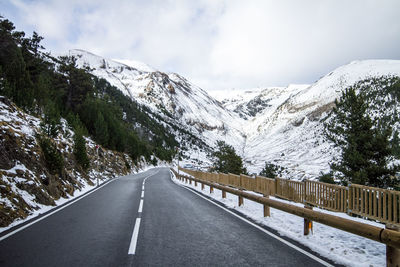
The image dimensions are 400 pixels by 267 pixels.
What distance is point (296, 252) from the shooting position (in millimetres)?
5246

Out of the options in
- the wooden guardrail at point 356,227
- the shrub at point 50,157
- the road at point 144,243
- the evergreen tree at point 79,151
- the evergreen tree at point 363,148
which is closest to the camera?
the wooden guardrail at point 356,227

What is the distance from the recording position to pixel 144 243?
568 centimetres

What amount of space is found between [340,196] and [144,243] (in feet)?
22.4

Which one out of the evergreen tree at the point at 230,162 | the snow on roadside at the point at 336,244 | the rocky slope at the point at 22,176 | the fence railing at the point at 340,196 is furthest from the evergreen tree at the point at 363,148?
the evergreen tree at the point at 230,162

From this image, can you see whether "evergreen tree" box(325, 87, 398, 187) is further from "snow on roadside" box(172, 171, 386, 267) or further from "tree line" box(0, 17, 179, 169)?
"tree line" box(0, 17, 179, 169)

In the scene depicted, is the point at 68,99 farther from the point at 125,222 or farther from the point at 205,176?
the point at 125,222

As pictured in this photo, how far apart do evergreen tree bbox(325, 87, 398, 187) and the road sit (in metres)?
15.7

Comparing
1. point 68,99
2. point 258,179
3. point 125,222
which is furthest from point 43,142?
point 68,99

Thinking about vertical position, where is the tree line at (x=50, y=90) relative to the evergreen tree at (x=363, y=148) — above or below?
above

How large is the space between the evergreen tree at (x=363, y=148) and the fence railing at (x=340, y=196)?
9.58 m

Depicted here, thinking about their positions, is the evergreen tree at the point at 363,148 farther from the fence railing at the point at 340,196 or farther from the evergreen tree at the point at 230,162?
the evergreen tree at the point at 230,162

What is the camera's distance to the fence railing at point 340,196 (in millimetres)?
7347

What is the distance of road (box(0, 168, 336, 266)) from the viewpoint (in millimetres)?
4680

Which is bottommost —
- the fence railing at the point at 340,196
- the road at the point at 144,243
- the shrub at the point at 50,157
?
the road at the point at 144,243
